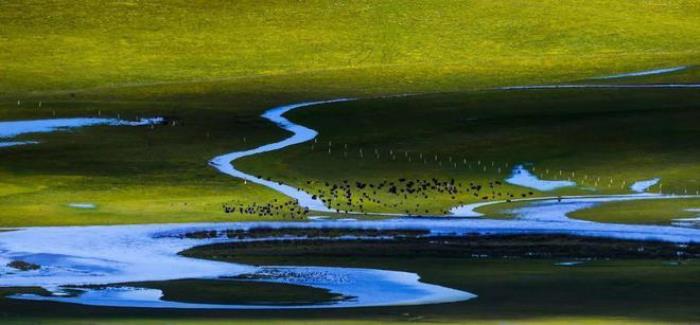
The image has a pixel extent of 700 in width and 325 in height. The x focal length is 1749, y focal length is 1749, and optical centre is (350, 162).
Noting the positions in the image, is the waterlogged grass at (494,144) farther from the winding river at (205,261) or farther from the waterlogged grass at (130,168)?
the winding river at (205,261)

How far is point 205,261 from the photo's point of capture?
38188 mm

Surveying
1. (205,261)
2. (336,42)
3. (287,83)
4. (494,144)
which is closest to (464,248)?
(205,261)

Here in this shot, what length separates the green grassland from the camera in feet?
196

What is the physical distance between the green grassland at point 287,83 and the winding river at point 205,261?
346cm

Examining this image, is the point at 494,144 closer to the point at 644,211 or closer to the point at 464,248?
the point at 644,211

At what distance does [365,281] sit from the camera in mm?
33750

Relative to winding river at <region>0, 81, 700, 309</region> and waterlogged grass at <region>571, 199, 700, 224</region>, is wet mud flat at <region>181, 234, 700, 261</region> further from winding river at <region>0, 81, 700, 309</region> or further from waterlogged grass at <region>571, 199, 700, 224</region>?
waterlogged grass at <region>571, 199, 700, 224</region>

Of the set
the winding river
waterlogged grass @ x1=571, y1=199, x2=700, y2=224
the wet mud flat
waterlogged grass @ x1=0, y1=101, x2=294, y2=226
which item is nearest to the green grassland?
waterlogged grass @ x1=0, y1=101, x2=294, y2=226

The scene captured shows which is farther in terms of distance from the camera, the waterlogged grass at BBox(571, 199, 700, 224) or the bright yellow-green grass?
the bright yellow-green grass

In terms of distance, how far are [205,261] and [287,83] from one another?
6036 centimetres

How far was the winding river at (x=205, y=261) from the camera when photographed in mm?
31422

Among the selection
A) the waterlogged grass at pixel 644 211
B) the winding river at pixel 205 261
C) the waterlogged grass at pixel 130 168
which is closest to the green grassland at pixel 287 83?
the waterlogged grass at pixel 130 168

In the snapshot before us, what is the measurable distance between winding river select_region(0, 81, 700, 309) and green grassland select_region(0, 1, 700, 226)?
3.46m

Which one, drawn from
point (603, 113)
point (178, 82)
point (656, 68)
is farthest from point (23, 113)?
point (656, 68)
